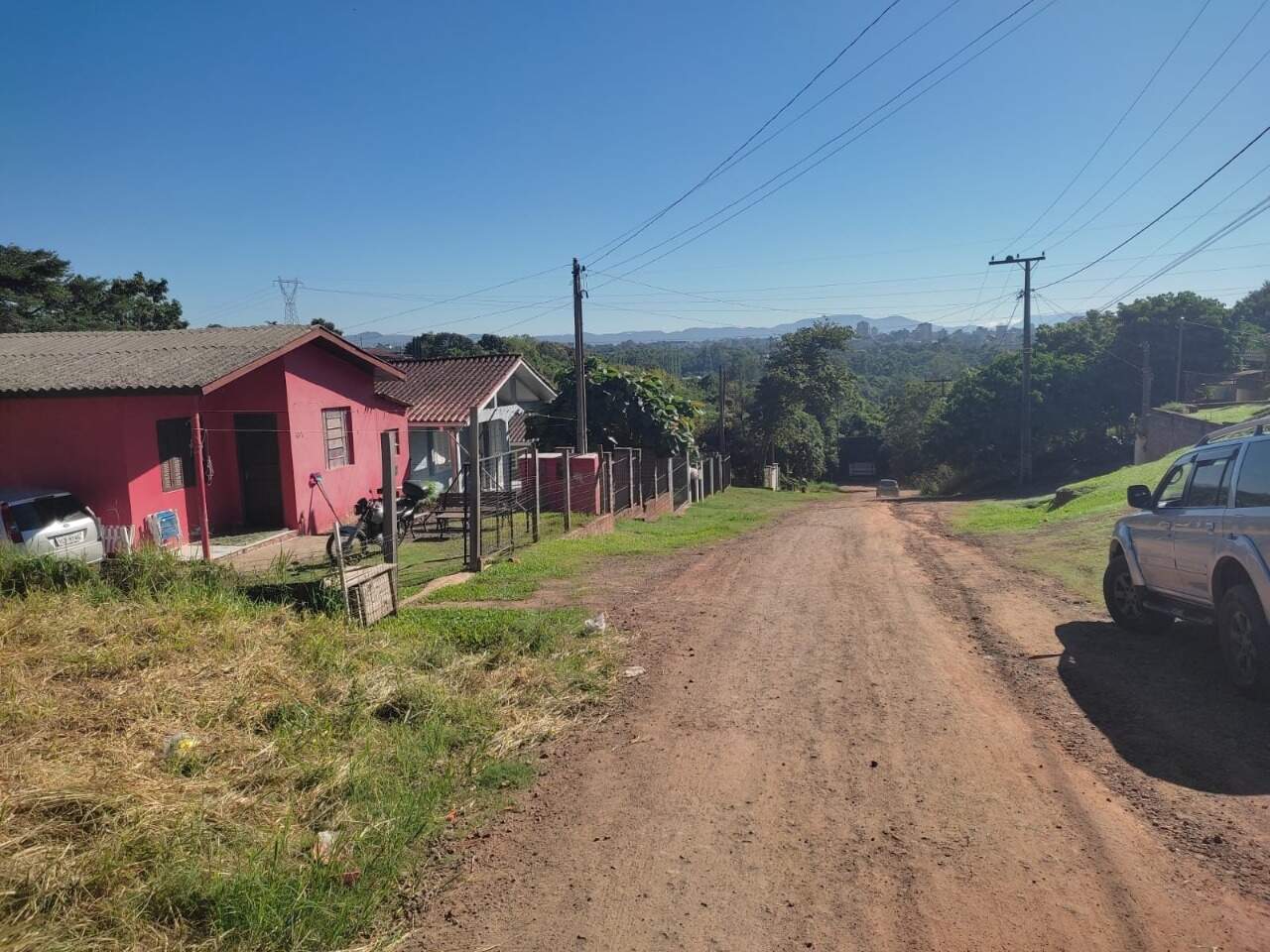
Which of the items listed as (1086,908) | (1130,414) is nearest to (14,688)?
(1086,908)

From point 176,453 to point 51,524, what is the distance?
270cm

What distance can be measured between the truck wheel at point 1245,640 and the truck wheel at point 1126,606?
1.55 m

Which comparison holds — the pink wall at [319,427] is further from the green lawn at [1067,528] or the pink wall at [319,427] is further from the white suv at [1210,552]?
the white suv at [1210,552]

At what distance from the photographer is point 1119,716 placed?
5.87 meters

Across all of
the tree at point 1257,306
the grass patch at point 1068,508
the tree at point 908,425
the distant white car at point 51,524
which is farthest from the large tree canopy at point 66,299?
the tree at point 1257,306

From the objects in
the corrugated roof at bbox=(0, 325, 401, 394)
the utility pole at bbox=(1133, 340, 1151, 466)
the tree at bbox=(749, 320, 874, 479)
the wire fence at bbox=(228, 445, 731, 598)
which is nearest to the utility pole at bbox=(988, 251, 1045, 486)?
the utility pole at bbox=(1133, 340, 1151, 466)

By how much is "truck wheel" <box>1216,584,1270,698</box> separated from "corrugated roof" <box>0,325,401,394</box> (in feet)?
39.4

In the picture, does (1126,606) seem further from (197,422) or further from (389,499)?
(197,422)

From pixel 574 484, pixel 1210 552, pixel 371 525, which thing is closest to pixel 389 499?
pixel 371 525

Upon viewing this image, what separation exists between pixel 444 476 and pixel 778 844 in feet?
67.0

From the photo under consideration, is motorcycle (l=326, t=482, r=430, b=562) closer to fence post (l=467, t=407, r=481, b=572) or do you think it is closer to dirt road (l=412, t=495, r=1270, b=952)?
fence post (l=467, t=407, r=481, b=572)

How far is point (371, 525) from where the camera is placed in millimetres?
13969

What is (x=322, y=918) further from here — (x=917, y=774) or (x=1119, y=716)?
(x=1119, y=716)

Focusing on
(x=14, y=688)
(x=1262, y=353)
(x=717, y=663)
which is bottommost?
(x=717, y=663)
